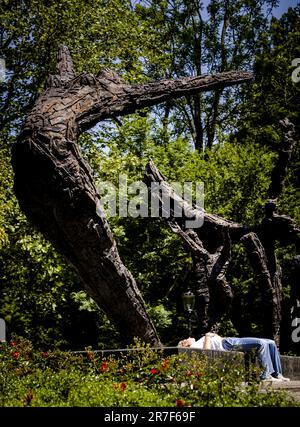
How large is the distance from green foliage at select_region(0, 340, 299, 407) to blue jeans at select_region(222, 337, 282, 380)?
57.3 inches

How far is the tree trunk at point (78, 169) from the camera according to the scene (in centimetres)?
658

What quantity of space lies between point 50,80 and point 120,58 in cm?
1347

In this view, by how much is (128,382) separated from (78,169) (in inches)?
99.8

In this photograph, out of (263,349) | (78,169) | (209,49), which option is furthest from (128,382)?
(209,49)

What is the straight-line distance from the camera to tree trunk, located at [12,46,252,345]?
259 inches

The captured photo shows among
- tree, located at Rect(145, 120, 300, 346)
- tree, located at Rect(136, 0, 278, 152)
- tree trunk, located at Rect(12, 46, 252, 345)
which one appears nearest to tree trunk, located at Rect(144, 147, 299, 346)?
tree, located at Rect(145, 120, 300, 346)

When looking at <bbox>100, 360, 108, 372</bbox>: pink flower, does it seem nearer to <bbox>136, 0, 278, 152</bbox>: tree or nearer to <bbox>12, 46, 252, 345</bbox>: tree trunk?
<bbox>12, 46, 252, 345</bbox>: tree trunk

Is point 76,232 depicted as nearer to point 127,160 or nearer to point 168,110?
point 127,160

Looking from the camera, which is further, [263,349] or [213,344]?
[213,344]

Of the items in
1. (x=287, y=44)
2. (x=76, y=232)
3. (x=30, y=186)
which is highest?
(x=287, y=44)

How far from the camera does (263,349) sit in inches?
347

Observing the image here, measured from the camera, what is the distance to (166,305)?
705 inches

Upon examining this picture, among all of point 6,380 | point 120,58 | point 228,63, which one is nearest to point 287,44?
point 228,63

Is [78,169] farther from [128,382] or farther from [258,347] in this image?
[258,347]
